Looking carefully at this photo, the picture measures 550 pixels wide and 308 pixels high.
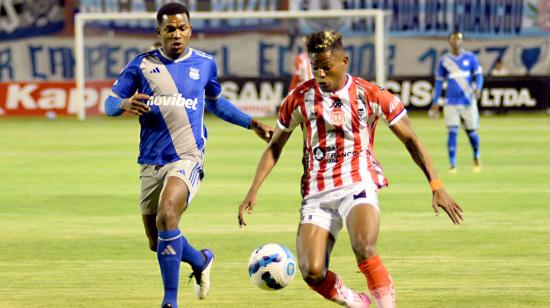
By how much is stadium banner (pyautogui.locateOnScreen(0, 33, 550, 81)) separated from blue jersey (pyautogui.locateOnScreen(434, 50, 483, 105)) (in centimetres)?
2609

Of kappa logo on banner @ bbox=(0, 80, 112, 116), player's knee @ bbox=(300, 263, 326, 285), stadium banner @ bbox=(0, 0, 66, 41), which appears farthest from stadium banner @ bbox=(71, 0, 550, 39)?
player's knee @ bbox=(300, 263, 326, 285)

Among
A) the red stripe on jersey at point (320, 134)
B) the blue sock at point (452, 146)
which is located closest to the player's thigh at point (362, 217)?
the red stripe on jersey at point (320, 134)

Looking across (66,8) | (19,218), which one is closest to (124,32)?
(66,8)

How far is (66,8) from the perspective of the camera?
1986 inches

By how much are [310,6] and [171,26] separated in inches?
1566

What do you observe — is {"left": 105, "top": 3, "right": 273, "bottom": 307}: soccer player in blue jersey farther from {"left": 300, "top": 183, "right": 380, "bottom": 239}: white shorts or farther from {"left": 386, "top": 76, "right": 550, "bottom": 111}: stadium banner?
{"left": 386, "top": 76, "right": 550, "bottom": 111}: stadium banner

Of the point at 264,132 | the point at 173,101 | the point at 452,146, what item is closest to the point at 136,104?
the point at 173,101

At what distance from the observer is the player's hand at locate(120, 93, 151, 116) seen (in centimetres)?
938

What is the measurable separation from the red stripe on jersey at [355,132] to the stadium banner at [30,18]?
141 feet

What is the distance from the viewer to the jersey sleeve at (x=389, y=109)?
855 centimetres

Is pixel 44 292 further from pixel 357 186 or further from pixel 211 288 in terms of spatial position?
pixel 357 186

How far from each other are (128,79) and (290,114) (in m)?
1.64

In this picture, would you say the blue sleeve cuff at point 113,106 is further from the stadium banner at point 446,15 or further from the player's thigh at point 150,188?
the stadium banner at point 446,15

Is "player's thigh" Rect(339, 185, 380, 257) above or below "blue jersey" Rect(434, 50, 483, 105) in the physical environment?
above
